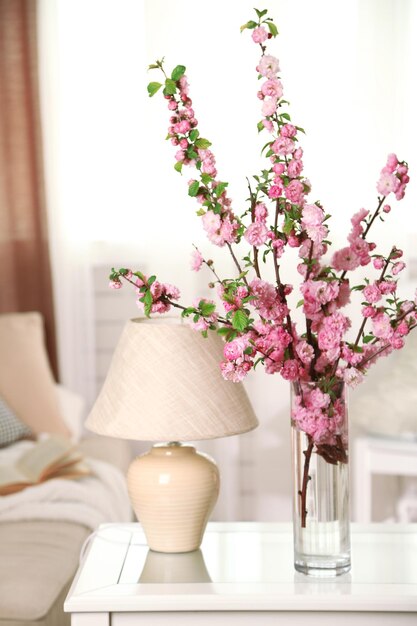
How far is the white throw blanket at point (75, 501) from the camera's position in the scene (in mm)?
2834

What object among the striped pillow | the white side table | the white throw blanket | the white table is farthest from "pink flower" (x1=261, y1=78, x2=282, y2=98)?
the striped pillow

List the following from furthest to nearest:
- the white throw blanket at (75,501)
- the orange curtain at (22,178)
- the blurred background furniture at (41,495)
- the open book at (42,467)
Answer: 1. the orange curtain at (22,178)
2. the open book at (42,467)
3. the white throw blanket at (75,501)
4. the blurred background furniture at (41,495)

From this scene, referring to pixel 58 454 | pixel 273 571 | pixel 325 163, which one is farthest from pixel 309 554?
pixel 325 163

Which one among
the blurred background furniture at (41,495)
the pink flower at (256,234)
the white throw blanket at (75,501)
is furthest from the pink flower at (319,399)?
the white throw blanket at (75,501)

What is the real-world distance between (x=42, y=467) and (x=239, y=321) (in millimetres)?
1576

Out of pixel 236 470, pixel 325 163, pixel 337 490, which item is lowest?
pixel 236 470

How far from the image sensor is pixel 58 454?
319 cm

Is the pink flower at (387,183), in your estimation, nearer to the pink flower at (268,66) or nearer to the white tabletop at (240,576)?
the pink flower at (268,66)

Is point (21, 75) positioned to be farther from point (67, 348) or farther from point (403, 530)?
point (403, 530)

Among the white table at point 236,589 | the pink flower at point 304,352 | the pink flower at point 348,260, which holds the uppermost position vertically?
the pink flower at point 348,260

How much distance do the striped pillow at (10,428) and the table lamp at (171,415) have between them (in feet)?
5.52

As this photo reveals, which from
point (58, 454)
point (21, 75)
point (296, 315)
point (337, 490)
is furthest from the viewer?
point (21, 75)

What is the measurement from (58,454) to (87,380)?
850 mm

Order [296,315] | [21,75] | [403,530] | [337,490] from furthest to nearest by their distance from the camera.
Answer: [21,75]
[296,315]
[403,530]
[337,490]
